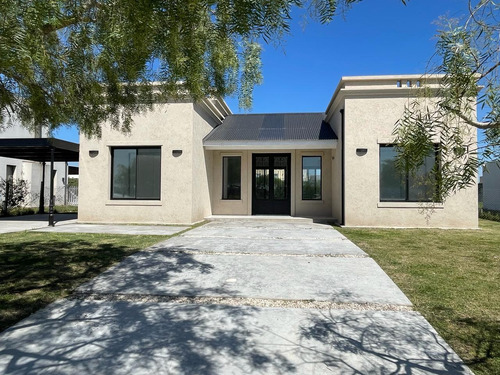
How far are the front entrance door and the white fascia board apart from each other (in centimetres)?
161

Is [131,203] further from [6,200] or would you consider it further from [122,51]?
[122,51]

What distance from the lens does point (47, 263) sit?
5508 millimetres

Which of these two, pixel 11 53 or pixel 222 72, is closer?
pixel 11 53

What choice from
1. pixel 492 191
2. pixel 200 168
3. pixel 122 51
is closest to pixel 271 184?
pixel 200 168

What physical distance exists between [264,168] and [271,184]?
82 centimetres

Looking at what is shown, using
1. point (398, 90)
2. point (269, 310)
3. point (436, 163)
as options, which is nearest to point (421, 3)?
point (436, 163)

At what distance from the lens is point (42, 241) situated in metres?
7.75

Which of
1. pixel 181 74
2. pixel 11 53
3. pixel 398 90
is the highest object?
pixel 398 90

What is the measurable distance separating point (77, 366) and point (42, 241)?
21.3ft

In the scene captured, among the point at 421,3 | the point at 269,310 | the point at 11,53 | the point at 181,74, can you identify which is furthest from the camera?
the point at 269,310

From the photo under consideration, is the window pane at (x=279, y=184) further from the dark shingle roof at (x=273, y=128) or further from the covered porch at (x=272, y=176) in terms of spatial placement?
the dark shingle roof at (x=273, y=128)

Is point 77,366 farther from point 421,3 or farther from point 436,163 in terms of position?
point 421,3

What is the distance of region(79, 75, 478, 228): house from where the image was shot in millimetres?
11055

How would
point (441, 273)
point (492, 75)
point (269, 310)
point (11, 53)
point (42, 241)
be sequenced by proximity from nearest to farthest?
point (492, 75) → point (11, 53) → point (269, 310) → point (441, 273) → point (42, 241)
